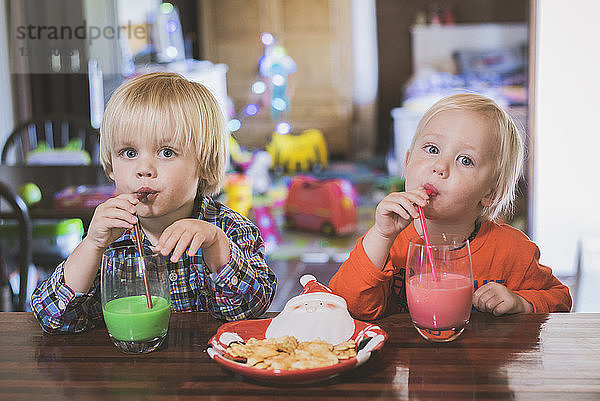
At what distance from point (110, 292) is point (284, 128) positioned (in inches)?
225

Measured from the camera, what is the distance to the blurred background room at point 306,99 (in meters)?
2.64

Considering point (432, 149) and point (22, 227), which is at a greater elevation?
point (432, 149)

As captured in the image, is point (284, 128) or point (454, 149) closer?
point (454, 149)

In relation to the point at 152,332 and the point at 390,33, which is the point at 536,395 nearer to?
the point at 152,332

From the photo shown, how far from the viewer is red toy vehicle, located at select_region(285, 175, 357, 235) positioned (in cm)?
438

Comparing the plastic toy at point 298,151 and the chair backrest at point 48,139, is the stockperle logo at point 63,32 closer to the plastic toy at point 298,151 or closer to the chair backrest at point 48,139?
the chair backrest at point 48,139

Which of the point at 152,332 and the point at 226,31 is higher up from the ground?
the point at 226,31

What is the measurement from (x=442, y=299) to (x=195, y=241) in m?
0.36

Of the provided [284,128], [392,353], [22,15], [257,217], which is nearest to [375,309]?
[392,353]

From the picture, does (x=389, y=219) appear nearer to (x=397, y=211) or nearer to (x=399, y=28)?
(x=397, y=211)

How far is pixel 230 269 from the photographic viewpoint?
1171mm

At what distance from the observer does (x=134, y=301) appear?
0.97m

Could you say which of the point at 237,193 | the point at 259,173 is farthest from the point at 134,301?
the point at 259,173

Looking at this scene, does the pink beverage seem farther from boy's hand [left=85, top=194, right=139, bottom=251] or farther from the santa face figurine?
boy's hand [left=85, top=194, right=139, bottom=251]
